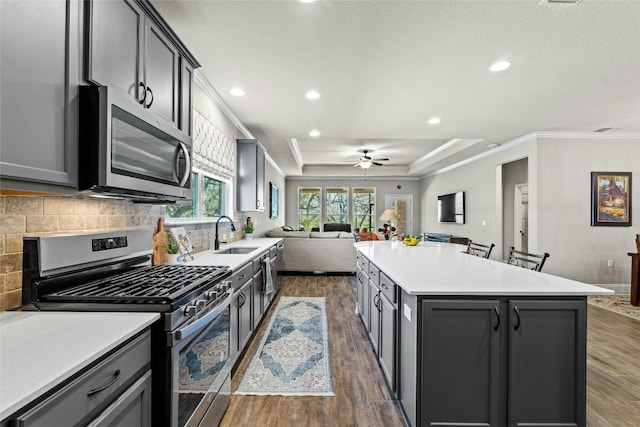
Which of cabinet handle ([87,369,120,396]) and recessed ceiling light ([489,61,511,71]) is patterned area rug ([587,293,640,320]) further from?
cabinet handle ([87,369,120,396])

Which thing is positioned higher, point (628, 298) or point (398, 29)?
point (398, 29)

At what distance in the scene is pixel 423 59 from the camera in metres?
2.75

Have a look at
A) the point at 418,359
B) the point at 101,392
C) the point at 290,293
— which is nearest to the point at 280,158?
the point at 290,293

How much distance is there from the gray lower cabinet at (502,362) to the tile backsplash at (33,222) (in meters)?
1.80

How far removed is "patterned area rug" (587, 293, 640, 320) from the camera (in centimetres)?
410

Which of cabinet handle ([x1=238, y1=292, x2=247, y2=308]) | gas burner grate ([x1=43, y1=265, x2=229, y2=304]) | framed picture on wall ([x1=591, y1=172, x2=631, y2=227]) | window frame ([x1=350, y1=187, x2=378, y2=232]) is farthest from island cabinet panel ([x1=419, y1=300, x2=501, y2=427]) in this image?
window frame ([x1=350, y1=187, x2=378, y2=232])

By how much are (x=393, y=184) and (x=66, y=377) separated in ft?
35.6

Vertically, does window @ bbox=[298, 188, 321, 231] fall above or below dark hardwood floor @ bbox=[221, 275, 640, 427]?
above

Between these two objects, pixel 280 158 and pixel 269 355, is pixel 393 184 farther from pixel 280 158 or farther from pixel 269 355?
pixel 269 355

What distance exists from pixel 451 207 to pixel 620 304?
14.2 ft

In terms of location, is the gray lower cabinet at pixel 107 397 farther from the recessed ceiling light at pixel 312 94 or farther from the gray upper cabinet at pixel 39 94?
the recessed ceiling light at pixel 312 94

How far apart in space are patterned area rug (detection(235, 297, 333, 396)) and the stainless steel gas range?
52 cm

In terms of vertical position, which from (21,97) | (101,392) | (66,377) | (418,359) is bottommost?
(418,359)

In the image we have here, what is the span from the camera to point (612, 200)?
17.0 ft
